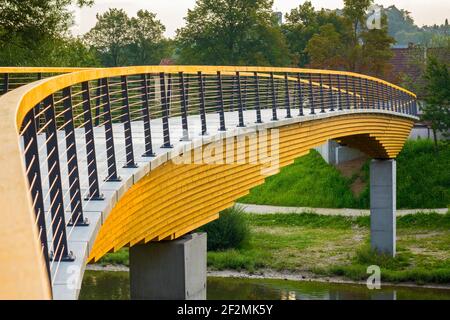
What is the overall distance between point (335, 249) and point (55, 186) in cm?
2479

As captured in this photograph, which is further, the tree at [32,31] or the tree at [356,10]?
the tree at [356,10]

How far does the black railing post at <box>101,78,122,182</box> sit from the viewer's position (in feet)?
32.7

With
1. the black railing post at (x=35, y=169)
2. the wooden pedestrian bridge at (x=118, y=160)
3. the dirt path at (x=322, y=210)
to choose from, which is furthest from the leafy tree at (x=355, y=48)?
the black railing post at (x=35, y=169)

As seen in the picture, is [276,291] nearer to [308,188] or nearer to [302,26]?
[308,188]

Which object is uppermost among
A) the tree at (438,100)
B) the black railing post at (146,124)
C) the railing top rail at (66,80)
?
the railing top rail at (66,80)

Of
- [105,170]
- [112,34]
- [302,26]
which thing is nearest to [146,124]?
[105,170]

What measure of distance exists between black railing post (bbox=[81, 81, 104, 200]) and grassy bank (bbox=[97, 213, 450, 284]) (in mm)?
19150

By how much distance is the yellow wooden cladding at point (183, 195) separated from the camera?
11.8 m

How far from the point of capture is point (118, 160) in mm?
A: 11500

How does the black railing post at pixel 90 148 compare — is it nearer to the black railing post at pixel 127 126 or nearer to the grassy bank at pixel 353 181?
the black railing post at pixel 127 126

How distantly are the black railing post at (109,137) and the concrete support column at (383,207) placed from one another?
20923 millimetres
